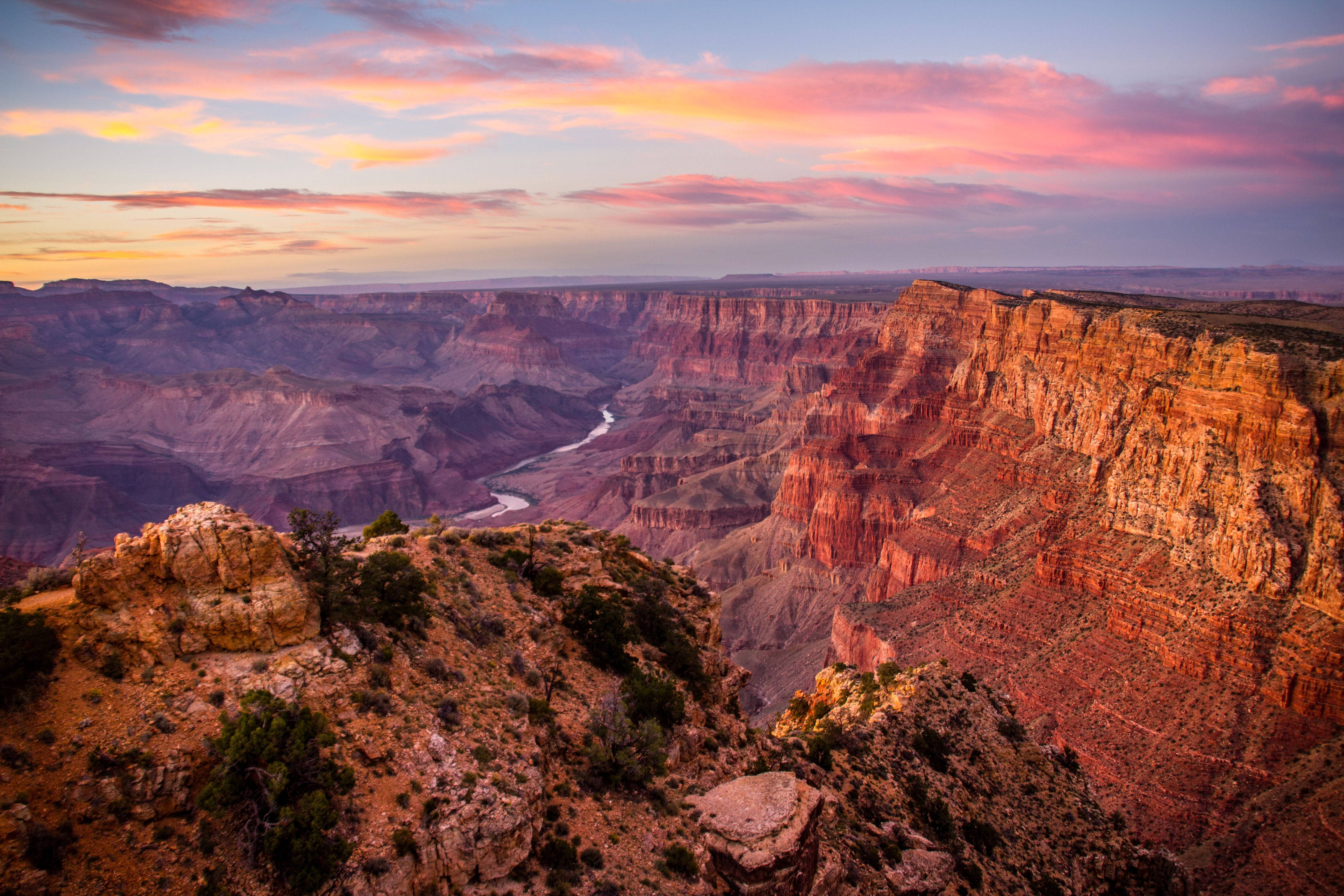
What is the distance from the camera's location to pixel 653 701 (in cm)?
2400

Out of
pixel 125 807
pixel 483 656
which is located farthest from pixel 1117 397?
pixel 125 807

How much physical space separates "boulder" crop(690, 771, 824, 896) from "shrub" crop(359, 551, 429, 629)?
32.7ft

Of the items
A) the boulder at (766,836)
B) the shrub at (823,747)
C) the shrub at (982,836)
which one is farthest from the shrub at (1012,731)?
the boulder at (766,836)

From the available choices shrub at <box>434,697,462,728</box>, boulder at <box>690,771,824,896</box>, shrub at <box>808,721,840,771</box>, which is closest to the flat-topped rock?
boulder at <box>690,771,824,896</box>

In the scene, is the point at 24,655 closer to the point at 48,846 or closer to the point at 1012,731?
the point at 48,846

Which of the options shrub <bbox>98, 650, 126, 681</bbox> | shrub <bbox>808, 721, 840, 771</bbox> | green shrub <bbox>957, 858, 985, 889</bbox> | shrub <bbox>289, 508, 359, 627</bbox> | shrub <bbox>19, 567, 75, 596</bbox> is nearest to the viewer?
shrub <bbox>98, 650, 126, 681</bbox>

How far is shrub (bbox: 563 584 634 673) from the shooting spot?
1029 inches

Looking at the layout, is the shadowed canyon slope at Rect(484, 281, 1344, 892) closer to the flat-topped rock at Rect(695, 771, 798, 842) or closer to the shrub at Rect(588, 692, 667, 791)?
the flat-topped rock at Rect(695, 771, 798, 842)

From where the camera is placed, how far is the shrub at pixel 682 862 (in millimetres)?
18609

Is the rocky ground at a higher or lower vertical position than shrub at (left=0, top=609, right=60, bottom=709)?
lower

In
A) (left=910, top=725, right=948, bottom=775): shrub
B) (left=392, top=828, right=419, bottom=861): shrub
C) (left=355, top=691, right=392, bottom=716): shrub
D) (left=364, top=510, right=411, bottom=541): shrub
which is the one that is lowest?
(left=910, top=725, right=948, bottom=775): shrub

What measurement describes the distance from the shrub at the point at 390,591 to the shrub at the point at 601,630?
19.9 feet

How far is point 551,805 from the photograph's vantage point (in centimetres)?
1902

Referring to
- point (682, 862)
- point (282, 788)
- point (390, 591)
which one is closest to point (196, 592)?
point (390, 591)
